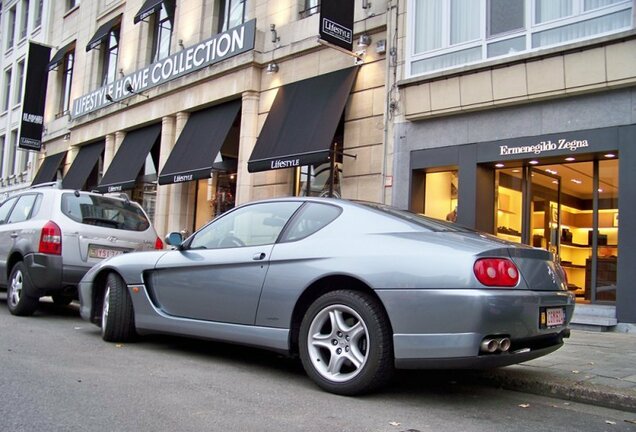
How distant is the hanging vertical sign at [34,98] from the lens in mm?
24500

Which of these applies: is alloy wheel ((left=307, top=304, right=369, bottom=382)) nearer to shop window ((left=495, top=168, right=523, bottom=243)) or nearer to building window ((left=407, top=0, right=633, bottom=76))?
shop window ((left=495, top=168, right=523, bottom=243))

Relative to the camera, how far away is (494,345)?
3.74 meters

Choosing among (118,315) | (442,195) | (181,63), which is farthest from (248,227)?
(181,63)

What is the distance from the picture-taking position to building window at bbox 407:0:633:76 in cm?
882

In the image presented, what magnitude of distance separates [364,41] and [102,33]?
13.1 meters

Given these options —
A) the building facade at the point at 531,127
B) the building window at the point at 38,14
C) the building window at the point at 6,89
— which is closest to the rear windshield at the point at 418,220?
the building facade at the point at 531,127

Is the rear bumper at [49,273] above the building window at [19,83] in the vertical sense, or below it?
below

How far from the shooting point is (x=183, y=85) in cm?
1652

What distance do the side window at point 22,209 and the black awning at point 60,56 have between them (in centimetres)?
1806

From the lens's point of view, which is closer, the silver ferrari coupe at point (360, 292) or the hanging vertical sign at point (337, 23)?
the silver ferrari coupe at point (360, 292)

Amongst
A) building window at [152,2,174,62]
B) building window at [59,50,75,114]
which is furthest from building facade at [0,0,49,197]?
building window at [152,2,174,62]

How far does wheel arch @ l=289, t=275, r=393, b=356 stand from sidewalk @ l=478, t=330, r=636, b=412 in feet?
4.83

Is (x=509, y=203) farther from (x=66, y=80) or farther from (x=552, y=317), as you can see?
(x=66, y=80)

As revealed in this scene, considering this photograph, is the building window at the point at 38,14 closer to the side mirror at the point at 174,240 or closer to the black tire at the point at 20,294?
the black tire at the point at 20,294
